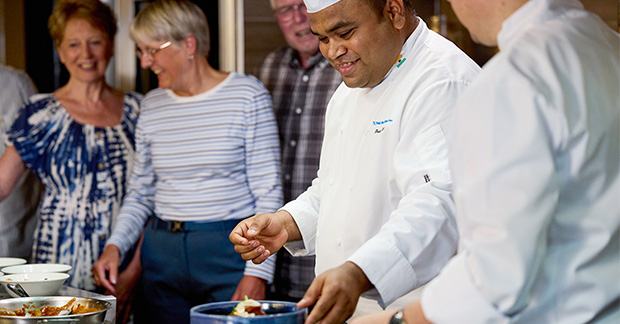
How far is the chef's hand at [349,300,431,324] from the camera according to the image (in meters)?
1.13

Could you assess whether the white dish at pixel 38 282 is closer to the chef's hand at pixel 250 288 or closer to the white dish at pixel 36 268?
the white dish at pixel 36 268

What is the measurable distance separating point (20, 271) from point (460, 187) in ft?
4.78

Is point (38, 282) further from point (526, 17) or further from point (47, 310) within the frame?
point (526, 17)

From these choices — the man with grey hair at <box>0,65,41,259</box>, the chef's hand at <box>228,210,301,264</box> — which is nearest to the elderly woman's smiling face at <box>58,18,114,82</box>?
the man with grey hair at <box>0,65,41,259</box>

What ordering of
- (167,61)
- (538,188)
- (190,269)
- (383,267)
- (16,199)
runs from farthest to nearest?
(16,199) → (167,61) → (190,269) → (383,267) → (538,188)

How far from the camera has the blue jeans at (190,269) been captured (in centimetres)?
274

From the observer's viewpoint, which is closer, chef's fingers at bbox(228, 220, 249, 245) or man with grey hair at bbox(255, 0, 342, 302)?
chef's fingers at bbox(228, 220, 249, 245)

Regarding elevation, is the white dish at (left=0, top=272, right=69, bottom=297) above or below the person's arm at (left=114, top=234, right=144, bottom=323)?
above

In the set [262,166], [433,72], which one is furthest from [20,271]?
[433,72]

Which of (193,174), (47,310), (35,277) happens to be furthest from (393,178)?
(193,174)

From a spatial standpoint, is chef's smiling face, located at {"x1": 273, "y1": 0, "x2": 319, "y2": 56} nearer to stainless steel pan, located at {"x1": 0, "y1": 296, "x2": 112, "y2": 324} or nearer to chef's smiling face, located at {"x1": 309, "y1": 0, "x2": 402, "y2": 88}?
chef's smiling face, located at {"x1": 309, "y1": 0, "x2": 402, "y2": 88}

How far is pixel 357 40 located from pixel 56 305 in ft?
3.08

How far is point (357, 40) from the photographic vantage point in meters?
1.69

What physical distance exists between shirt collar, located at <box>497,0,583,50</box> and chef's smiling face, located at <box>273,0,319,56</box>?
5.84 feet
